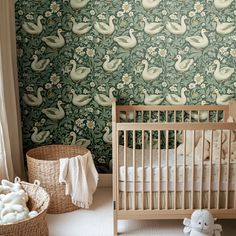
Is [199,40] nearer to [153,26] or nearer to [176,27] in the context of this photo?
[176,27]

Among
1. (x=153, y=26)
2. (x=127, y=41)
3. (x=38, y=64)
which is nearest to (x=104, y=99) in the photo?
(x=127, y=41)

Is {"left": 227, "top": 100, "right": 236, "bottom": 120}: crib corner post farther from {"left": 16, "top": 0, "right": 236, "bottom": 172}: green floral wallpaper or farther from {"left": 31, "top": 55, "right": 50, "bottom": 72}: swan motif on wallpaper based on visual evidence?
{"left": 31, "top": 55, "right": 50, "bottom": 72}: swan motif on wallpaper

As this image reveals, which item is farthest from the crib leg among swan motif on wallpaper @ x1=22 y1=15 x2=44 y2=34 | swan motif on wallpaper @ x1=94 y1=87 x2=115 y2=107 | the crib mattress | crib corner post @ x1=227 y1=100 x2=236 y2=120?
swan motif on wallpaper @ x1=22 y1=15 x2=44 y2=34

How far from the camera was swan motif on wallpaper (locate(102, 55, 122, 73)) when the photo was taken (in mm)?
3779

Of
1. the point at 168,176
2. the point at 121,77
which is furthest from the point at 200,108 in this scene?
the point at 168,176

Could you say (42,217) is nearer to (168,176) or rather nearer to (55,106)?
(168,176)

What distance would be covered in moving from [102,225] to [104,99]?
3.80 feet

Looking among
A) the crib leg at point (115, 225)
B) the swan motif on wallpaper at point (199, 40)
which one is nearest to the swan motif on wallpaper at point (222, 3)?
the swan motif on wallpaper at point (199, 40)

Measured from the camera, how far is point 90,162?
11.4 ft

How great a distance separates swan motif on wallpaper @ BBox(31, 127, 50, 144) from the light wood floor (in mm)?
808

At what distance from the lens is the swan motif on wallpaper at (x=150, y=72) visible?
379 centimetres

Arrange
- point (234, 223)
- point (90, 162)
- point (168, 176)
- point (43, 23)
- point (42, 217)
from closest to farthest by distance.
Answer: point (42, 217) < point (168, 176) < point (234, 223) < point (90, 162) < point (43, 23)

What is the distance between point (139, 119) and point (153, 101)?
202 millimetres

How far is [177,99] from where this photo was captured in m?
3.82
